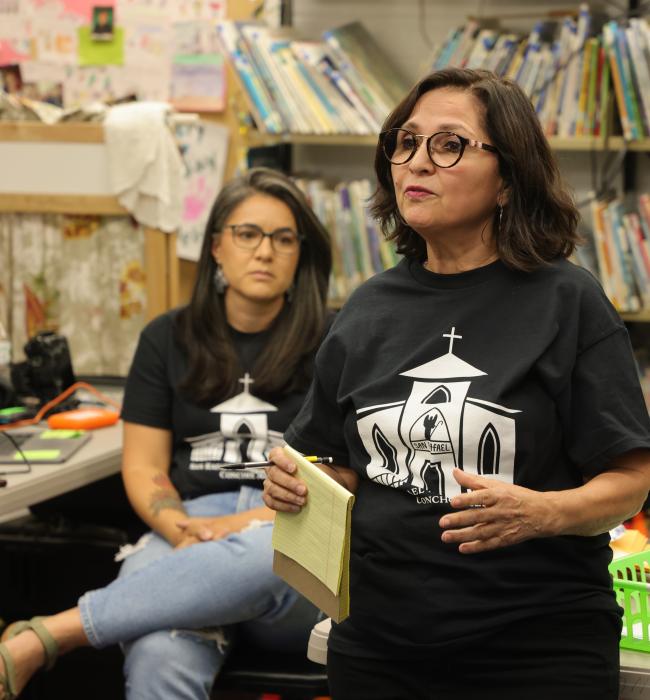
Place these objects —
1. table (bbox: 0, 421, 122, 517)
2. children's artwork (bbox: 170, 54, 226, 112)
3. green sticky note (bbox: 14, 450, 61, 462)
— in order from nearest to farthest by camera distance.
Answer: table (bbox: 0, 421, 122, 517) < green sticky note (bbox: 14, 450, 61, 462) < children's artwork (bbox: 170, 54, 226, 112)

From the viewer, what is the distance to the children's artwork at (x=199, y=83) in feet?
10.7

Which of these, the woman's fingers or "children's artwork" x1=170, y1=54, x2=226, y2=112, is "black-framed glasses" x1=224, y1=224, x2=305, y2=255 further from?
"children's artwork" x1=170, y1=54, x2=226, y2=112

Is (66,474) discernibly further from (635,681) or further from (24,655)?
(635,681)

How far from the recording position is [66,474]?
200 cm

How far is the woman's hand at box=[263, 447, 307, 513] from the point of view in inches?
51.8

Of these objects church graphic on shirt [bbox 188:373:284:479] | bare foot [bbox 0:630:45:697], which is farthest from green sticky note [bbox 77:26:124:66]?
bare foot [bbox 0:630:45:697]

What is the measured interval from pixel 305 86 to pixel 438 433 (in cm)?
174

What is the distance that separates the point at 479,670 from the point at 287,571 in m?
0.28

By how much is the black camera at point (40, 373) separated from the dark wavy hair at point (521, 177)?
1.36 m

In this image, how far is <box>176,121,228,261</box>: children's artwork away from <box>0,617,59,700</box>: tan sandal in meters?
1.47

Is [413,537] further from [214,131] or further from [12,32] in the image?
[12,32]

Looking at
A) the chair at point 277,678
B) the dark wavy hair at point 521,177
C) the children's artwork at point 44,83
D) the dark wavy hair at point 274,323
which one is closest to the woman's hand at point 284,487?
the dark wavy hair at point 521,177

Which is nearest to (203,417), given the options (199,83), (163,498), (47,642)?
(163,498)

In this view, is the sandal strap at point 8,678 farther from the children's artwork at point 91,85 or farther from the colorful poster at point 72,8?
the colorful poster at point 72,8
